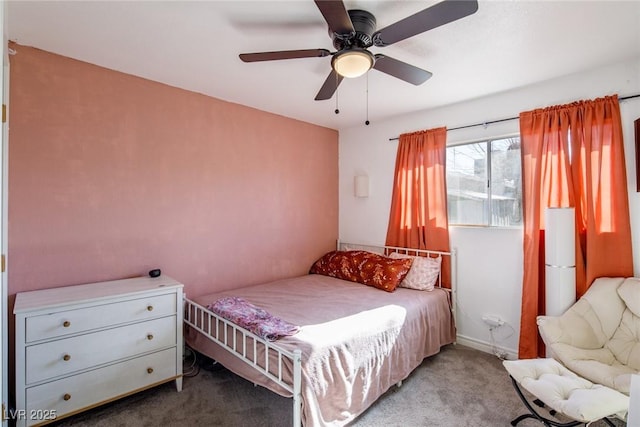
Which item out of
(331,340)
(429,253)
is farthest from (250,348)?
(429,253)

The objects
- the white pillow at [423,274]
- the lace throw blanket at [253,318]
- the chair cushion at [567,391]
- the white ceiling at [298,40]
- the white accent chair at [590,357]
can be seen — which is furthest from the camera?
the white pillow at [423,274]

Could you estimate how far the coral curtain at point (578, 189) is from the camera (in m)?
2.40

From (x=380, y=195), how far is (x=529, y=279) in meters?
1.71

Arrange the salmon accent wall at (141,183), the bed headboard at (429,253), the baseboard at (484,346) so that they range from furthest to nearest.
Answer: the bed headboard at (429,253) < the baseboard at (484,346) < the salmon accent wall at (141,183)

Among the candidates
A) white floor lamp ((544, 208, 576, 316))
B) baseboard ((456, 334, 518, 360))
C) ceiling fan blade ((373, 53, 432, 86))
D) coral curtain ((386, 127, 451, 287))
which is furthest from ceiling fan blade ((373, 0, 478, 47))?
baseboard ((456, 334, 518, 360))

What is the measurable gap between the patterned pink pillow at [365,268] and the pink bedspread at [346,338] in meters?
0.11

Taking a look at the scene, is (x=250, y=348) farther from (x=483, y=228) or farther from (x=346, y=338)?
(x=483, y=228)

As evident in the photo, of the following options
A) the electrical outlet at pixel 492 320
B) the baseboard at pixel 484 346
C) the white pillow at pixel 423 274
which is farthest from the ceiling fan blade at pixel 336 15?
the baseboard at pixel 484 346

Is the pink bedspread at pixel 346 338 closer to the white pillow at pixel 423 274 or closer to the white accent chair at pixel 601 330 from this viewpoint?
the white pillow at pixel 423 274

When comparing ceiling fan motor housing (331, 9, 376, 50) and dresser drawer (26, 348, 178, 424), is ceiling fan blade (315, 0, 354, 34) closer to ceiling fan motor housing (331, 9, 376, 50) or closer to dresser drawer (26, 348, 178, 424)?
ceiling fan motor housing (331, 9, 376, 50)

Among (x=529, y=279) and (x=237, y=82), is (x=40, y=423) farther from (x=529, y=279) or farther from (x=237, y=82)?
(x=529, y=279)

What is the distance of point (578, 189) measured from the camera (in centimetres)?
257

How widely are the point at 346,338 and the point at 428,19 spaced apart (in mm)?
1797

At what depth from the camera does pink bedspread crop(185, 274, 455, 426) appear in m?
1.92
